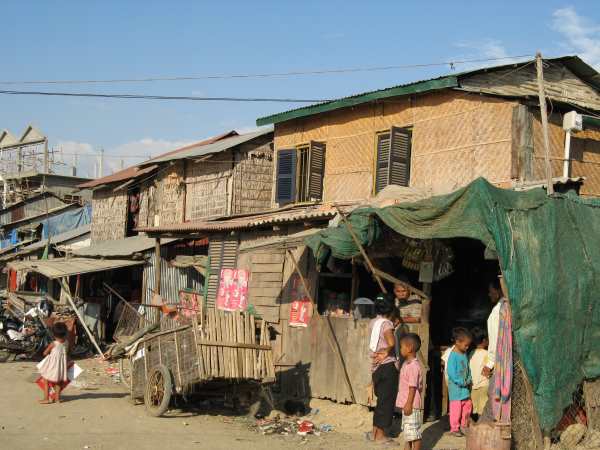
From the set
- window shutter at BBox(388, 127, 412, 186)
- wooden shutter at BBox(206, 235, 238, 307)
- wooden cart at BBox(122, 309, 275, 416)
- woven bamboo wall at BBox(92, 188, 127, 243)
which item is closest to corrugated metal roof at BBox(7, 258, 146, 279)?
wooden shutter at BBox(206, 235, 238, 307)

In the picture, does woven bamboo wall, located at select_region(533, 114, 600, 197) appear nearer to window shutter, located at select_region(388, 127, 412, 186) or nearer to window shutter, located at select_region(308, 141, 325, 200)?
window shutter, located at select_region(388, 127, 412, 186)

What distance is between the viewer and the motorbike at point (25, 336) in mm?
17266

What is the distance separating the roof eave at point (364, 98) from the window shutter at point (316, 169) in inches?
31.3

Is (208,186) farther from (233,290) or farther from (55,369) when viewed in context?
(55,369)

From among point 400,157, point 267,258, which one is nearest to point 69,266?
point 267,258

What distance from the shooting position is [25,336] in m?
17.5

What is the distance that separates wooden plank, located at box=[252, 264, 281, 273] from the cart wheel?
3.54m

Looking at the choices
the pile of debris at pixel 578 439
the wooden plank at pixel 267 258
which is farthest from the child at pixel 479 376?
the wooden plank at pixel 267 258

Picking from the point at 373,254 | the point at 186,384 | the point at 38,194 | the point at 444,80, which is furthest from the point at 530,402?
the point at 38,194

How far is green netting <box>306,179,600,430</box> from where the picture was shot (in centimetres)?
736

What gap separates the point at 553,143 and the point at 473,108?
1498mm

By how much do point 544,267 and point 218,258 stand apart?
30.1ft

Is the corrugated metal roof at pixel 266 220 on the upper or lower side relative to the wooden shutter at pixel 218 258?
upper

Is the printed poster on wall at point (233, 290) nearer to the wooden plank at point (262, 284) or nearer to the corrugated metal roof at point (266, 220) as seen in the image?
the wooden plank at point (262, 284)
